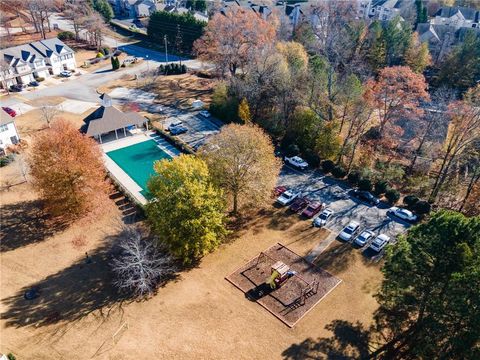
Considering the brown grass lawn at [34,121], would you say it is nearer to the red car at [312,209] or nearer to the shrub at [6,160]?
the shrub at [6,160]

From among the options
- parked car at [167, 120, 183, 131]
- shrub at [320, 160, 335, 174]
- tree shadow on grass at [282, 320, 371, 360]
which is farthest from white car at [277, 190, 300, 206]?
parked car at [167, 120, 183, 131]

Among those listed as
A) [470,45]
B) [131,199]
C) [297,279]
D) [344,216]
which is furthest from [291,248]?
[470,45]

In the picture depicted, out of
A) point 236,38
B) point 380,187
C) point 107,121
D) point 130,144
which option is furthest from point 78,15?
point 380,187

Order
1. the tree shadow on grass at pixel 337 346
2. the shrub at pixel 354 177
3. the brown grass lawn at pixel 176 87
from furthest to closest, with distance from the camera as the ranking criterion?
1. the brown grass lawn at pixel 176 87
2. the shrub at pixel 354 177
3. the tree shadow on grass at pixel 337 346

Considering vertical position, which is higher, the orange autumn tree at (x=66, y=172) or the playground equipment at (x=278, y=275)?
the orange autumn tree at (x=66, y=172)

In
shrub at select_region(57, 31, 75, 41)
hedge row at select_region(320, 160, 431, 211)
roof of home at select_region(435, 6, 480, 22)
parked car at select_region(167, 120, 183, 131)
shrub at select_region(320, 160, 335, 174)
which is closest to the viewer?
hedge row at select_region(320, 160, 431, 211)

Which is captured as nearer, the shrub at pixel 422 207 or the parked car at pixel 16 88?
the shrub at pixel 422 207

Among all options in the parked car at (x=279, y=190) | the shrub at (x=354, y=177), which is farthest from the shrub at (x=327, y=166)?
the parked car at (x=279, y=190)

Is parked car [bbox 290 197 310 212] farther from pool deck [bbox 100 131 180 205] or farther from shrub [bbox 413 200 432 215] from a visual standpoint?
pool deck [bbox 100 131 180 205]
